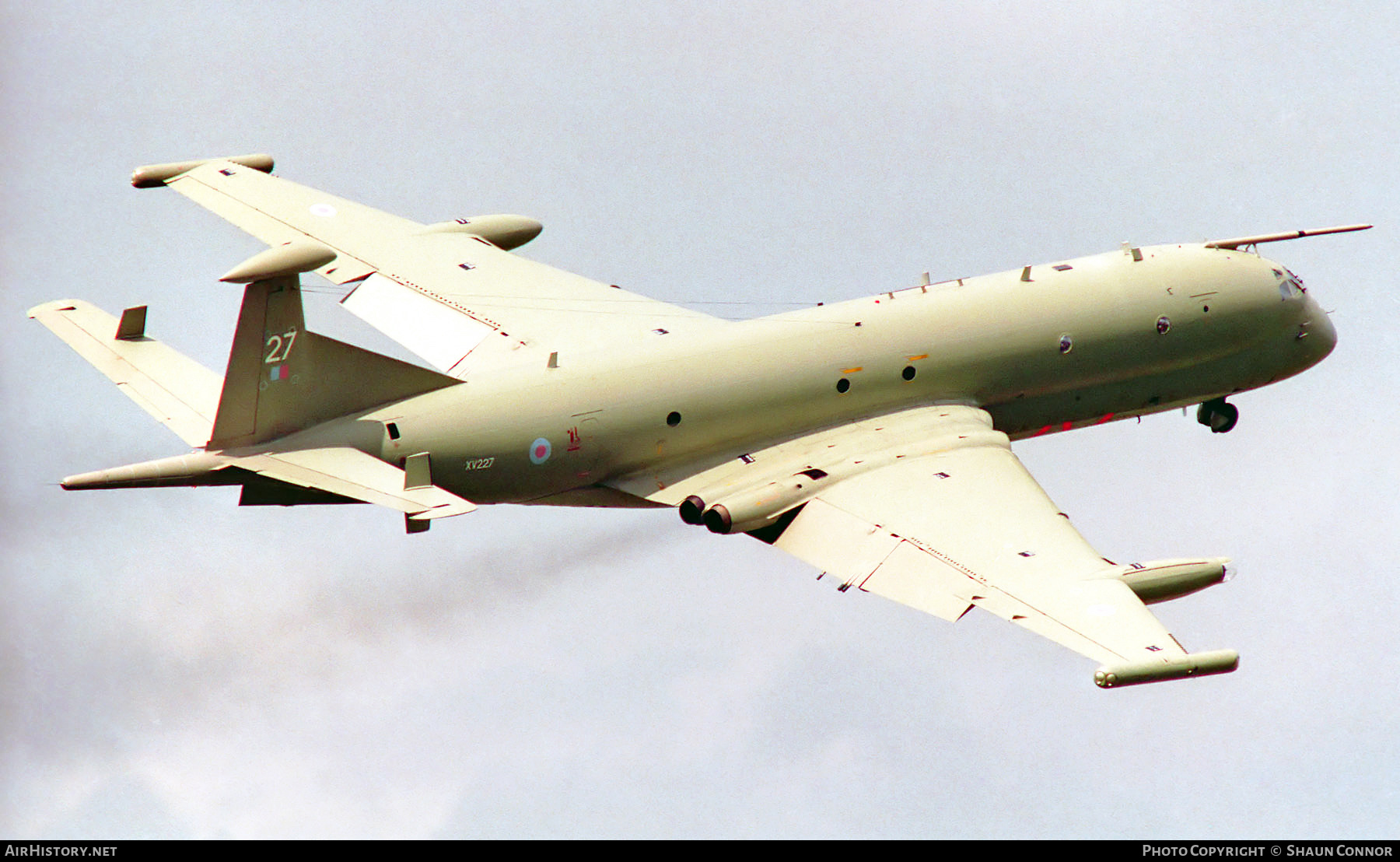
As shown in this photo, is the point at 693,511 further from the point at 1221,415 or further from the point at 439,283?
the point at 1221,415

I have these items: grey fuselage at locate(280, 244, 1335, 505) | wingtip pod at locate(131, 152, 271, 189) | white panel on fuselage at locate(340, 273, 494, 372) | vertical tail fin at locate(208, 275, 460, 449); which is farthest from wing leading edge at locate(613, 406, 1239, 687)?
wingtip pod at locate(131, 152, 271, 189)

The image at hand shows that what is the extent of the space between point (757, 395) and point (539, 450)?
4.29m

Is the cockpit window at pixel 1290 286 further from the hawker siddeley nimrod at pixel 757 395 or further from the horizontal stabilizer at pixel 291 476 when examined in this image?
the horizontal stabilizer at pixel 291 476

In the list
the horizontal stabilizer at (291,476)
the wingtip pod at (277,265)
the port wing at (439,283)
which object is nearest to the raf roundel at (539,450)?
the port wing at (439,283)

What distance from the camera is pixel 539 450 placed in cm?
3978

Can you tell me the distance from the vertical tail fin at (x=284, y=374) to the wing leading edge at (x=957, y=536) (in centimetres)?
574

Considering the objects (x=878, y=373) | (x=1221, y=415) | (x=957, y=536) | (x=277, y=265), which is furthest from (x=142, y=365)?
(x=1221, y=415)

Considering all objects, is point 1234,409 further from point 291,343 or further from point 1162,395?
point 291,343

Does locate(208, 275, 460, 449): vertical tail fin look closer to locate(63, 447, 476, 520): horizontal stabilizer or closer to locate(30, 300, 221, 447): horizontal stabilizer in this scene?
locate(63, 447, 476, 520): horizontal stabilizer

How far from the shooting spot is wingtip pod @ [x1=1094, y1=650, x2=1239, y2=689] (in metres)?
34.2

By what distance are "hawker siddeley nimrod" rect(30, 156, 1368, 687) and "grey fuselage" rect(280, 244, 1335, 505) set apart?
0.17ft

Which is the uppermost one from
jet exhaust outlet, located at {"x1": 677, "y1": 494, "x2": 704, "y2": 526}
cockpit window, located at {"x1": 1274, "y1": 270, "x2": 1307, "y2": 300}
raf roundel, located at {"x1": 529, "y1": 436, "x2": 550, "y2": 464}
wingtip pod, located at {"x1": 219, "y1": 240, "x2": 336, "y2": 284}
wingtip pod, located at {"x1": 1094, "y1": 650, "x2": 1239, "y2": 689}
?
cockpit window, located at {"x1": 1274, "y1": 270, "x2": 1307, "y2": 300}

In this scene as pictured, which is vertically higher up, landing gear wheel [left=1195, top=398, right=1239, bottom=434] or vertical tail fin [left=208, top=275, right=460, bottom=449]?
landing gear wheel [left=1195, top=398, right=1239, bottom=434]

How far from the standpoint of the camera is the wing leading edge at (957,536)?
3569 cm
